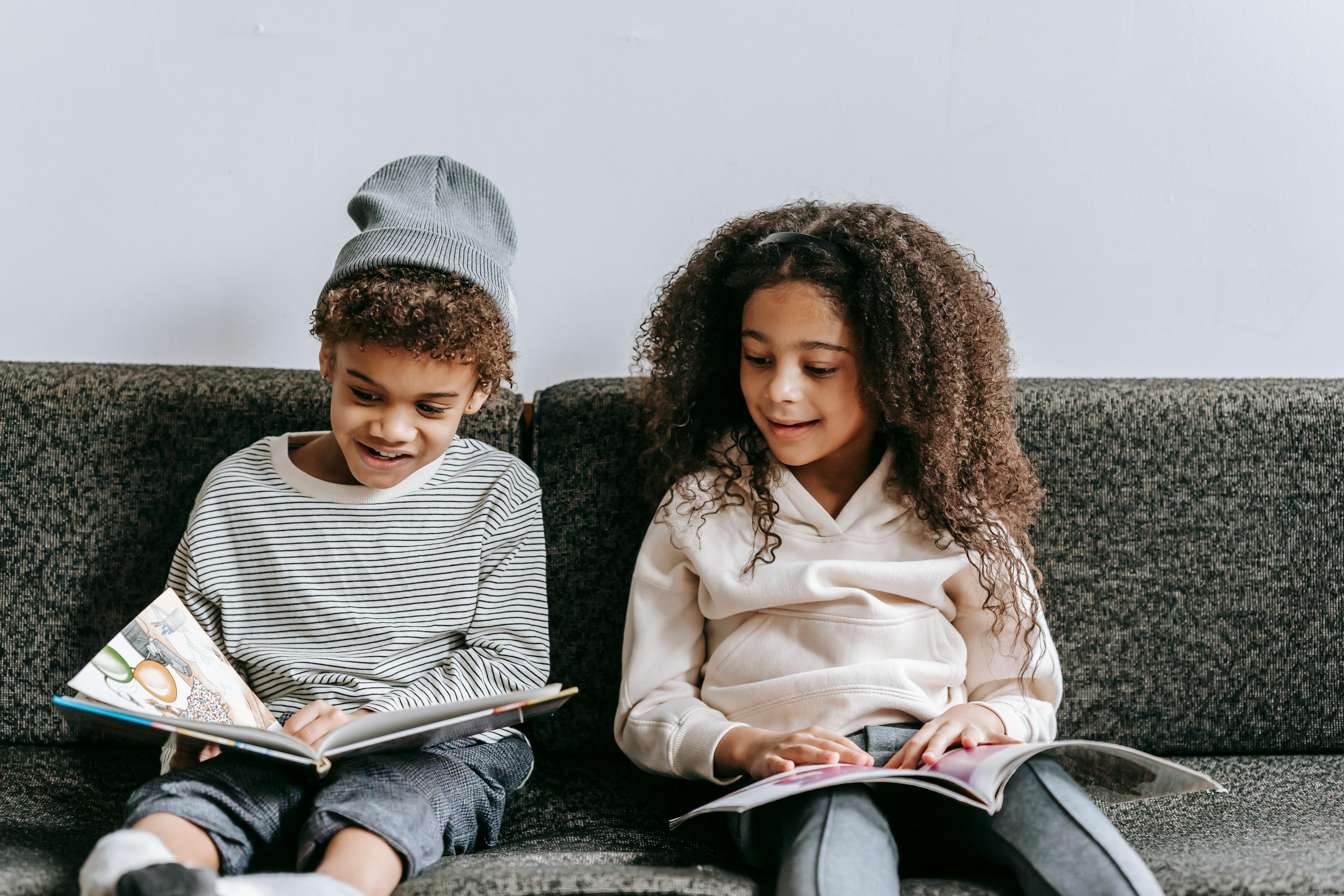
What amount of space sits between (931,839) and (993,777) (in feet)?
0.59

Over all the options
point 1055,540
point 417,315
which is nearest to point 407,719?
point 417,315

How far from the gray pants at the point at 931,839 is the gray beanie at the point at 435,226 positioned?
0.65 metres

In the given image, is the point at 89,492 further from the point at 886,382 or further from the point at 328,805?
the point at 886,382

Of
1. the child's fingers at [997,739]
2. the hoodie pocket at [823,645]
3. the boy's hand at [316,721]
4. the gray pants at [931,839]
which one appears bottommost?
the gray pants at [931,839]

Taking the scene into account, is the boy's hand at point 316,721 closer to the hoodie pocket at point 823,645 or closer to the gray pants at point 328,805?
the gray pants at point 328,805

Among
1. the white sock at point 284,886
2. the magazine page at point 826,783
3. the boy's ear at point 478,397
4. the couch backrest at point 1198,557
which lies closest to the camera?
the white sock at point 284,886

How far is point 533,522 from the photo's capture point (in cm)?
125

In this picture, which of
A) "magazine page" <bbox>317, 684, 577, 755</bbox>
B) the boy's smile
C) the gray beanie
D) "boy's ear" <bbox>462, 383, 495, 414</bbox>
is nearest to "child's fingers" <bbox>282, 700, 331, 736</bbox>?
"magazine page" <bbox>317, 684, 577, 755</bbox>

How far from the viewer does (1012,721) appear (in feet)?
3.52

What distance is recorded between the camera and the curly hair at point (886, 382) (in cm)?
112

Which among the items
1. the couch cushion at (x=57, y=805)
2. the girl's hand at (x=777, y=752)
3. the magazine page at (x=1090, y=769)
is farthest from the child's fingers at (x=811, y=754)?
the couch cushion at (x=57, y=805)

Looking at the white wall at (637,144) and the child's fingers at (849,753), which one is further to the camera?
the white wall at (637,144)

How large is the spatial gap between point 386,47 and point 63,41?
0.43 m

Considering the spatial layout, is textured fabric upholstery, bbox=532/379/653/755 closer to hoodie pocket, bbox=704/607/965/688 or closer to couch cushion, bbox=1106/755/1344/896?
hoodie pocket, bbox=704/607/965/688
